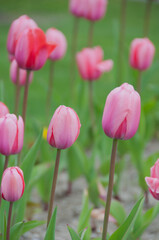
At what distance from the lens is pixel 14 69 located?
1957 millimetres

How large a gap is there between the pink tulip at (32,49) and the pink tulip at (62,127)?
0.33 m

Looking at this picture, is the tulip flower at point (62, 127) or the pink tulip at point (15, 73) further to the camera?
the pink tulip at point (15, 73)

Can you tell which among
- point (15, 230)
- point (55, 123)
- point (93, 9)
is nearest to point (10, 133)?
point (55, 123)

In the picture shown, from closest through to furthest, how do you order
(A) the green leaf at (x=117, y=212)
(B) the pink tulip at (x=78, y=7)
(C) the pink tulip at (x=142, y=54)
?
(A) the green leaf at (x=117, y=212) → (C) the pink tulip at (x=142, y=54) → (B) the pink tulip at (x=78, y=7)

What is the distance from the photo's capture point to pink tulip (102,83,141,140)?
1.33 m

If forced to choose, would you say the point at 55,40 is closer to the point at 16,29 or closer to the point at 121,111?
the point at 16,29

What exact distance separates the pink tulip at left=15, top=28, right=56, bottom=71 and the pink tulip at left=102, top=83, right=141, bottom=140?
1.35 feet

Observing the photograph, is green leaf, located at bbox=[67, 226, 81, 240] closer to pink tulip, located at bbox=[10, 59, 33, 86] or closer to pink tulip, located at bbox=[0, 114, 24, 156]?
pink tulip, located at bbox=[0, 114, 24, 156]

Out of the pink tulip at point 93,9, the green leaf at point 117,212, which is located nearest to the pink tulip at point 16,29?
the green leaf at point 117,212

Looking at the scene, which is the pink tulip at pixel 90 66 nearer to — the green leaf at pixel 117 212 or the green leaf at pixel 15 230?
the green leaf at pixel 117 212

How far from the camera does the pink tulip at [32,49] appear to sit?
1642 millimetres

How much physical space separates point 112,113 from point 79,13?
1.41m

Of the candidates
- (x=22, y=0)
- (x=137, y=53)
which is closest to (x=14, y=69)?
(x=137, y=53)

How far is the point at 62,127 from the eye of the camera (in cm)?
138
